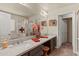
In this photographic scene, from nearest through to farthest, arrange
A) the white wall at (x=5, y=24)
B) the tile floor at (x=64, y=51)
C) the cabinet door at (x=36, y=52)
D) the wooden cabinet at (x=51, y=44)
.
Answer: the white wall at (x=5, y=24) < the cabinet door at (x=36, y=52) < the tile floor at (x=64, y=51) < the wooden cabinet at (x=51, y=44)

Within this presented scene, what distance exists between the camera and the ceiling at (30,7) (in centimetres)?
181

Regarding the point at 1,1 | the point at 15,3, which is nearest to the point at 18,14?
the point at 15,3

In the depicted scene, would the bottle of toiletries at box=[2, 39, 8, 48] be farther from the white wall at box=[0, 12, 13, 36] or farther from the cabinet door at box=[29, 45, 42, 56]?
the cabinet door at box=[29, 45, 42, 56]

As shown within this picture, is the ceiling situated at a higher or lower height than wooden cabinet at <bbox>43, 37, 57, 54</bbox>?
higher

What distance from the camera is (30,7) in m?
Answer: 2.03

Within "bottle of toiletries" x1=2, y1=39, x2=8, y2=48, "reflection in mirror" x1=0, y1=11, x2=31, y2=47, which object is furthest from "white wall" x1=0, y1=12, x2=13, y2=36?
"bottle of toiletries" x1=2, y1=39, x2=8, y2=48

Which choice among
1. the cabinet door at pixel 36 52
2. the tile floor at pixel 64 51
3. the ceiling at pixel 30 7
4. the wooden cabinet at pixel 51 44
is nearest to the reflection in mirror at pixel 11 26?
the ceiling at pixel 30 7

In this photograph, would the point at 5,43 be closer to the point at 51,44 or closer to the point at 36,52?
the point at 36,52

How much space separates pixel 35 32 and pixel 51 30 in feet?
1.22

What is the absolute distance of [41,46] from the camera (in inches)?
92.8

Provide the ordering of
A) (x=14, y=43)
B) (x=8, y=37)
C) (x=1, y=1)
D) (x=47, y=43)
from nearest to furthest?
1. (x=1, y=1)
2. (x=8, y=37)
3. (x=14, y=43)
4. (x=47, y=43)

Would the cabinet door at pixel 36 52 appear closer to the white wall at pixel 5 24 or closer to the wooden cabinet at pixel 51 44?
the wooden cabinet at pixel 51 44

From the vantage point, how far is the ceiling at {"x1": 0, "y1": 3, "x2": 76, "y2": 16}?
5.93 feet

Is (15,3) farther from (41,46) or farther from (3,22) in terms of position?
(41,46)
